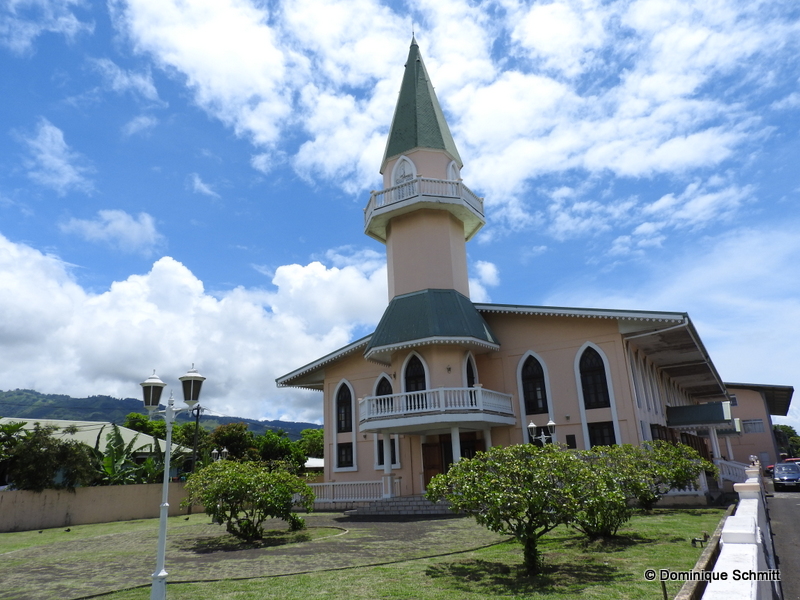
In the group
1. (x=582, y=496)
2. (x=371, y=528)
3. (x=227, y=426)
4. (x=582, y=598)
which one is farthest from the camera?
(x=227, y=426)

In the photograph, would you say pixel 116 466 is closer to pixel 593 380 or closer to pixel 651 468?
pixel 593 380

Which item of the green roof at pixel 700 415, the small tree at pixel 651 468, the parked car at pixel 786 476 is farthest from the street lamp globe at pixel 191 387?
the parked car at pixel 786 476

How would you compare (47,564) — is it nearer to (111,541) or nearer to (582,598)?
(111,541)

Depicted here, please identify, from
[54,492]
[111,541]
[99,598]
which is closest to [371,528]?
[111,541]

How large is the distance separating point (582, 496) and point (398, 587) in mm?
2732

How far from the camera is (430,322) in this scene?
1902cm

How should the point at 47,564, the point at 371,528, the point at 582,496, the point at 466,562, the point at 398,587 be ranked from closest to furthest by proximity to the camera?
1. the point at 398,587
2. the point at 582,496
3. the point at 466,562
4. the point at 47,564
5. the point at 371,528

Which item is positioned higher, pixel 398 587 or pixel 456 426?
pixel 456 426

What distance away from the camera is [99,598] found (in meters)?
7.33

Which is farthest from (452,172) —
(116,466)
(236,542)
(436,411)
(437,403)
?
(116,466)

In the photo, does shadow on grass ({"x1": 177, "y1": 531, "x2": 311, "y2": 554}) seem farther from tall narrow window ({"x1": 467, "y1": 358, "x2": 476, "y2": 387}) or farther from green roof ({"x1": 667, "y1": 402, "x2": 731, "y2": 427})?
green roof ({"x1": 667, "y1": 402, "x2": 731, "y2": 427})

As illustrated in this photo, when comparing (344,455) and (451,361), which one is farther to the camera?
(344,455)

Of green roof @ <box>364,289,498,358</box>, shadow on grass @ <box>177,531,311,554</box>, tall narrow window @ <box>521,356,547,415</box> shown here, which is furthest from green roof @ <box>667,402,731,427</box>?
shadow on grass @ <box>177,531,311,554</box>

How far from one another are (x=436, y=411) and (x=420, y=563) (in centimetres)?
909
